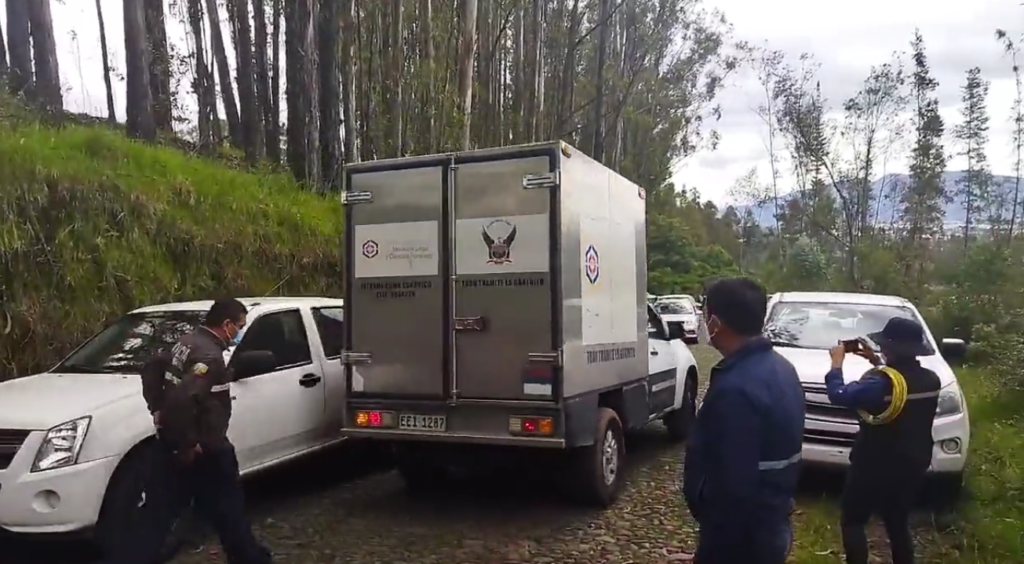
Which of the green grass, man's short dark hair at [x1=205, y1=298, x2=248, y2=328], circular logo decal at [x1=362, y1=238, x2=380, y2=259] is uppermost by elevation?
circular logo decal at [x1=362, y1=238, x2=380, y2=259]

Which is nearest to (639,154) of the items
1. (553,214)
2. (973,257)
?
(973,257)

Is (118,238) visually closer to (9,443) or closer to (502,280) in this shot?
(9,443)

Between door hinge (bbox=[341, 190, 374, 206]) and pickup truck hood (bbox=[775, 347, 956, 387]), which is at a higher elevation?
door hinge (bbox=[341, 190, 374, 206])

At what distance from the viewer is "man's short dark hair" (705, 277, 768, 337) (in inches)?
121

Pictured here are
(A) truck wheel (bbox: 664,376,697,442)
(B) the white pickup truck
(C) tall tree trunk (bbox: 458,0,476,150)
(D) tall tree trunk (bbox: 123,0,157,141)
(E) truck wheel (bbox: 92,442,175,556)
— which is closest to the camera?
(B) the white pickup truck

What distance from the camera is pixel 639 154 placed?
39.0 metres

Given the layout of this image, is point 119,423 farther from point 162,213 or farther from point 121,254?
point 162,213

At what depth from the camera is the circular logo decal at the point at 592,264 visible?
686cm

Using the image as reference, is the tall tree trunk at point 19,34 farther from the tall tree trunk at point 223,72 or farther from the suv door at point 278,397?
the suv door at point 278,397

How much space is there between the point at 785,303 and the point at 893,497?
4.68 metres

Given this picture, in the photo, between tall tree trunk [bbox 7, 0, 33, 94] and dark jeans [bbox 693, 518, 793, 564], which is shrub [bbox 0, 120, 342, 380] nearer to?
tall tree trunk [bbox 7, 0, 33, 94]

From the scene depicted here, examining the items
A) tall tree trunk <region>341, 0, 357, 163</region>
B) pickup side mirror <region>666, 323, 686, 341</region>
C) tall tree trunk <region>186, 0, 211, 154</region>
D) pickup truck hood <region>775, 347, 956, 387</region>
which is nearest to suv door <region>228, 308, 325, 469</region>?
pickup side mirror <region>666, 323, 686, 341</region>

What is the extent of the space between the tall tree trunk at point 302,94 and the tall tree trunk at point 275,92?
8.26 ft

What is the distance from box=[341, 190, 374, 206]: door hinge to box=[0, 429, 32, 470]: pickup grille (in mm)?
2817
